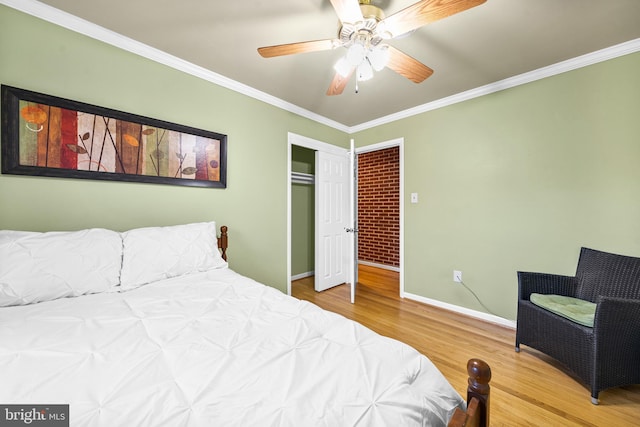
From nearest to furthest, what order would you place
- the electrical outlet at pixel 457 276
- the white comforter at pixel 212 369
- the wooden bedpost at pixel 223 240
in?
→ the white comforter at pixel 212 369 → the wooden bedpost at pixel 223 240 → the electrical outlet at pixel 457 276

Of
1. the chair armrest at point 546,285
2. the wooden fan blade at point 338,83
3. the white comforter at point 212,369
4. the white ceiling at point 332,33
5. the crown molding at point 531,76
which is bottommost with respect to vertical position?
the chair armrest at point 546,285

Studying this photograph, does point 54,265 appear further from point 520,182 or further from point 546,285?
point 520,182

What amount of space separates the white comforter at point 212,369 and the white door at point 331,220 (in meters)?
2.37

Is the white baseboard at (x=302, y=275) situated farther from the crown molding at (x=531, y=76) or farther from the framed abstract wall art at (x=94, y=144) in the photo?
the crown molding at (x=531, y=76)

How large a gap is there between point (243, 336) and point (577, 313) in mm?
2228

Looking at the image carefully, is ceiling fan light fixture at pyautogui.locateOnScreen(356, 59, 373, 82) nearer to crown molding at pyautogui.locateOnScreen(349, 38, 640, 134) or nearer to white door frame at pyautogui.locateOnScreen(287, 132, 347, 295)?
white door frame at pyautogui.locateOnScreen(287, 132, 347, 295)

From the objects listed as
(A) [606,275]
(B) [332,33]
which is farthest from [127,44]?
(A) [606,275]

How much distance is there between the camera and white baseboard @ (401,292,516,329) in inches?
103

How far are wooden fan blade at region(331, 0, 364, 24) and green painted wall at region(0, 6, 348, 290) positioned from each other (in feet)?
5.37

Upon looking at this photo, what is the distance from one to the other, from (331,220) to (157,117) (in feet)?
7.97

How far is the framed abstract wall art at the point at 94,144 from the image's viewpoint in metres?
1.62

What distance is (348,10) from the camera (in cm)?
138

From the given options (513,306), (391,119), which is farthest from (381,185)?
(513,306)

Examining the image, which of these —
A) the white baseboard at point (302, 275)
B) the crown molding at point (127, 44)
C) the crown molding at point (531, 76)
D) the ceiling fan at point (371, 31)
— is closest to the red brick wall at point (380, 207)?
the white baseboard at point (302, 275)
